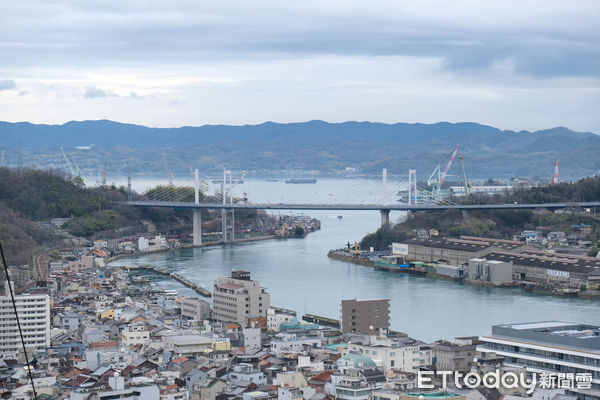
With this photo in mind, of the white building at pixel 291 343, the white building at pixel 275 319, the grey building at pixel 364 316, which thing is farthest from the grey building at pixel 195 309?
the white building at pixel 291 343

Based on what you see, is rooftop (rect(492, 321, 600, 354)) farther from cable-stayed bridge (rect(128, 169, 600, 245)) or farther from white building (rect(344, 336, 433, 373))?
cable-stayed bridge (rect(128, 169, 600, 245))

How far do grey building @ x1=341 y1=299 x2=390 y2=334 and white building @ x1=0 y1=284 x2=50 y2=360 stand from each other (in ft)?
6.43

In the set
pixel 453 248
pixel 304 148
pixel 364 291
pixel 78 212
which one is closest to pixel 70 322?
pixel 364 291

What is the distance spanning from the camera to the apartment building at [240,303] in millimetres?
8273

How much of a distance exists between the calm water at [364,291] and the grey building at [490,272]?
344 millimetres

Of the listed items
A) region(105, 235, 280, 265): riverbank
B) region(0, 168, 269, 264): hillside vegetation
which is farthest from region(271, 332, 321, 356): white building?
region(0, 168, 269, 264): hillside vegetation

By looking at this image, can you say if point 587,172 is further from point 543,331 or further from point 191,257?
point 543,331

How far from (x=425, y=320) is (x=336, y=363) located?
8.46ft

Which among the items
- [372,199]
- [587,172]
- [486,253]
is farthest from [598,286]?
[587,172]

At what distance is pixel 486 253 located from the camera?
42.1ft

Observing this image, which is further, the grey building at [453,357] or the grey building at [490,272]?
the grey building at [490,272]

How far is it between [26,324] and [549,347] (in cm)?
339

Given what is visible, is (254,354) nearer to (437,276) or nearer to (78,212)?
(437,276)

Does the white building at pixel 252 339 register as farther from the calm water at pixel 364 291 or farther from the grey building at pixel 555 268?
the grey building at pixel 555 268
